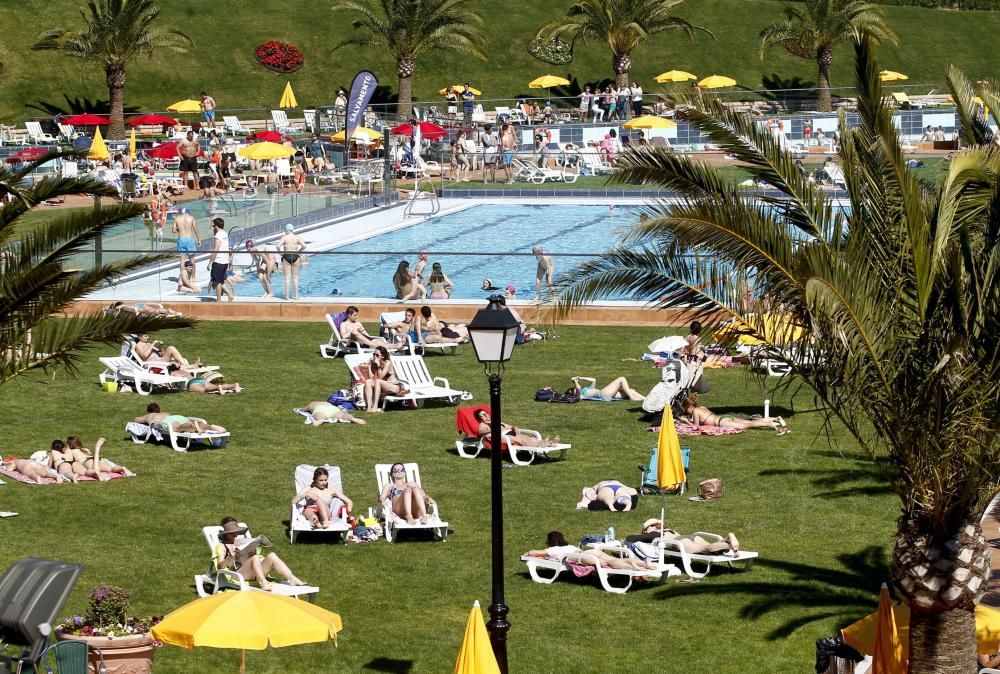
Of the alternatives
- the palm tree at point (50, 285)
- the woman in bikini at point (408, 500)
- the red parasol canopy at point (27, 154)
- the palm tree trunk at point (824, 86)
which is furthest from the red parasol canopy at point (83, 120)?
the palm tree at point (50, 285)

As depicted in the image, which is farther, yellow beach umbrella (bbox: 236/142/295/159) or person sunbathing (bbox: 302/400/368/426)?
yellow beach umbrella (bbox: 236/142/295/159)

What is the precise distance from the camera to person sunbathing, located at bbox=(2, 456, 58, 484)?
18375mm

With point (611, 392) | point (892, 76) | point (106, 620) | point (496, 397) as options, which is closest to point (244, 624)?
point (106, 620)

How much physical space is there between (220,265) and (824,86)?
3305 centimetres

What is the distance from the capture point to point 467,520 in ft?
56.0

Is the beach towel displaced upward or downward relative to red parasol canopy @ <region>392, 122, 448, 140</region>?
downward

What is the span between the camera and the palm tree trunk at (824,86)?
180ft

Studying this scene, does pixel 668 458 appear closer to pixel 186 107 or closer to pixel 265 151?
pixel 265 151

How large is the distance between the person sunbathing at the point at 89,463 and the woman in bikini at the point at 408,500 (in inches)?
151

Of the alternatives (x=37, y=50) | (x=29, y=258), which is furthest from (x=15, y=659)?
(x=37, y=50)

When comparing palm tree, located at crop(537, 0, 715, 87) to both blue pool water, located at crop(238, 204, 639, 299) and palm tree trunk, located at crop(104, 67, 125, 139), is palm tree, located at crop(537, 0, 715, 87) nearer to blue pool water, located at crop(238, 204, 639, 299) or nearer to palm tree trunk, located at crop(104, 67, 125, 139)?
blue pool water, located at crop(238, 204, 639, 299)

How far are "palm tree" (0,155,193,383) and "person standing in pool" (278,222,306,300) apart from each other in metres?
14.9

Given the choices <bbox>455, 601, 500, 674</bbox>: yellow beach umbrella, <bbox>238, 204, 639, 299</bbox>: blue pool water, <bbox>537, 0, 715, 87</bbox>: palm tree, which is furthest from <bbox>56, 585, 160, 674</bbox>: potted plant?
<bbox>537, 0, 715, 87</bbox>: palm tree

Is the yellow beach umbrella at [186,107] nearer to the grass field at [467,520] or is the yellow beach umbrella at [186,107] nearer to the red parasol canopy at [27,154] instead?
the red parasol canopy at [27,154]
